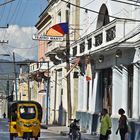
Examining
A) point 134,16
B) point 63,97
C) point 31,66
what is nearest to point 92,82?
point 134,16

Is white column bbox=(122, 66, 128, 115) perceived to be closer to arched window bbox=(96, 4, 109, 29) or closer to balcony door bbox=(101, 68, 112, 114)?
balcony door bbox=(101, 68, 112, 114)

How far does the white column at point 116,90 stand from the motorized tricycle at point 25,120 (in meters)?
3.98

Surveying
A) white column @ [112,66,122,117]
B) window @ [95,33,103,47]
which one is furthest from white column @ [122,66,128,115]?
window @ [95,33,103,47]

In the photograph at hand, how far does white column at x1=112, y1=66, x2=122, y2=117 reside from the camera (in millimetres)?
29453

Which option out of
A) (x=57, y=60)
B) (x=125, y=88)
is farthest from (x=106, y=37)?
(x=57, y=60)

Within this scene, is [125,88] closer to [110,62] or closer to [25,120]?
[110,62]

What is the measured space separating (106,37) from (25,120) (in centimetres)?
629

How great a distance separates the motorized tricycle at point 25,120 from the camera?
2819 cm

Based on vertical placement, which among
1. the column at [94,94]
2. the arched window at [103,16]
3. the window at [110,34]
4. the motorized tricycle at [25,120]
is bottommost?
the motorized tricycle at [25,120]

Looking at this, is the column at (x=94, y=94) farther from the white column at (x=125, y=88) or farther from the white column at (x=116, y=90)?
the white column at (x=125, y=88)

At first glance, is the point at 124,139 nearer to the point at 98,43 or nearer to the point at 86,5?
the point at 98,43

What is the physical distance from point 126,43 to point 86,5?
12358 millimetres

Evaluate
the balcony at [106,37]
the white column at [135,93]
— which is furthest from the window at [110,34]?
the white column at [135,93]

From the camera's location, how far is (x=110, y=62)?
30750mm
